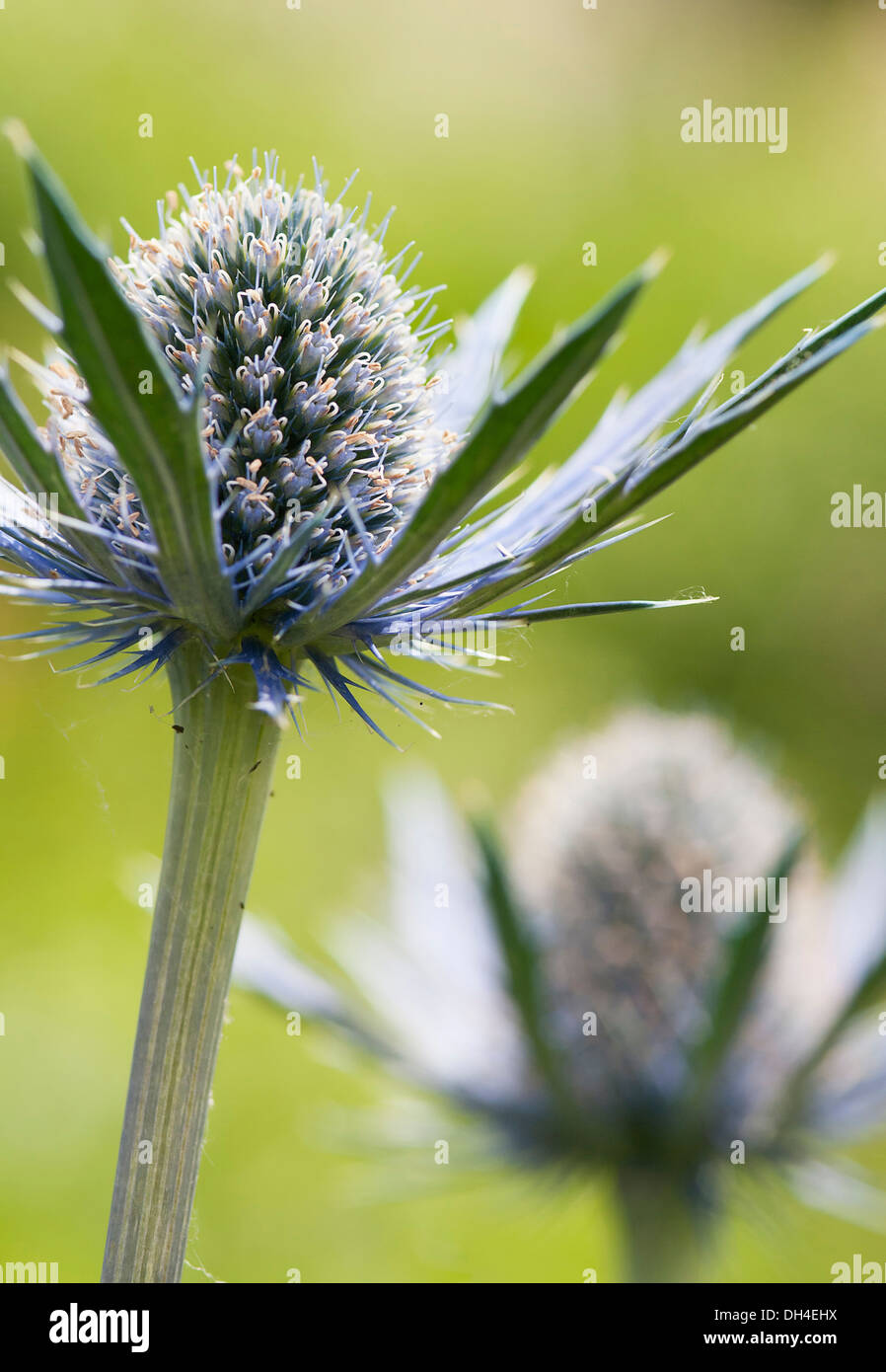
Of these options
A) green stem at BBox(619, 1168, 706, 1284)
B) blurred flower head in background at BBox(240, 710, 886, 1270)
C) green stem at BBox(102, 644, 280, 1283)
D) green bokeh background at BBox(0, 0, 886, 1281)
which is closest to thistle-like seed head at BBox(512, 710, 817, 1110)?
blurred flower head in background at BBox(240, 710, 886, 1270)

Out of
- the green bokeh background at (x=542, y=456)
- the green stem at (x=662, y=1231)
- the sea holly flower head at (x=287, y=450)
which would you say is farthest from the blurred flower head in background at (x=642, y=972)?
the green bokeh background at (x=542, y=456)

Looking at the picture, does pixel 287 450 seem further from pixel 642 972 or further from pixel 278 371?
pixel 642 972

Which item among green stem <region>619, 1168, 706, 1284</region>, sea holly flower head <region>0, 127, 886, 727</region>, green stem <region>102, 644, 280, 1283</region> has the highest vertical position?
sea holly flower head <region>0, 127, 886, 727</region>

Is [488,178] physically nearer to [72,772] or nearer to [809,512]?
[809,512]

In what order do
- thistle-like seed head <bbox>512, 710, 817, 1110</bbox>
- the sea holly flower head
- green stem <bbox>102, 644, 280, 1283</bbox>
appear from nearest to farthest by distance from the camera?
the sea holly flower head
green stem <bbox>102, 644, 280, 1283</bbox>
thistle-like seed head <bbox>512, 710, 817, 1110</bbox>

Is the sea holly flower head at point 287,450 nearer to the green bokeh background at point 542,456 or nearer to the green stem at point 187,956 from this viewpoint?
the green stem at point 187,956

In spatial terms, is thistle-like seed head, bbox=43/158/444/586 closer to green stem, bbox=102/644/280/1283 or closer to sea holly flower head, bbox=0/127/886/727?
sea holly flower head, bbox=0/127/886/727
